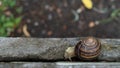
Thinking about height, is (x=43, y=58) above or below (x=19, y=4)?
below

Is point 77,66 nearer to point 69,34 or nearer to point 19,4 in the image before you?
point 69,34

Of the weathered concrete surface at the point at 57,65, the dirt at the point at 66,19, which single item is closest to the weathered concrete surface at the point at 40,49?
the weathered concrete surface at the point at 57,65

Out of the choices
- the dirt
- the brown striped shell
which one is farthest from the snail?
the dirt

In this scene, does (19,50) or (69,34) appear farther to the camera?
(69,34)

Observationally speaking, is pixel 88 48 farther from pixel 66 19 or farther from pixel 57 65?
pixel 66 19

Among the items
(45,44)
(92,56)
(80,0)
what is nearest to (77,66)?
(92,56)

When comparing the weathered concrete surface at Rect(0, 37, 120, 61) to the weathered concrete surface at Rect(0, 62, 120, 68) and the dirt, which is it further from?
the dirt
